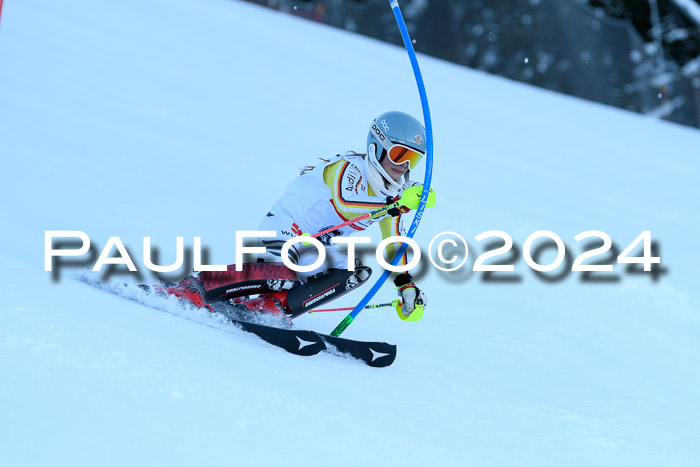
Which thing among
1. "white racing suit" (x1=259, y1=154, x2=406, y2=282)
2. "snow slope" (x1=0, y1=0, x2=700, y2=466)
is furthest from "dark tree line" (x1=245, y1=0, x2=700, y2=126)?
"white racing suit" (x1=259, y1=154, x2=406, y2=282)

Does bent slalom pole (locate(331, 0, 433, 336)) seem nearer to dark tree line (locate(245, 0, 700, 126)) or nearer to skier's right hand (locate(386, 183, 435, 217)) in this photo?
skier's right hand (locate(386, 183, 435, 217))

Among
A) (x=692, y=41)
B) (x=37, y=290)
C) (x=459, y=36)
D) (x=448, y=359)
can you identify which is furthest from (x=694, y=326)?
(x=692, y=41)

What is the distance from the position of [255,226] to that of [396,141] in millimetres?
2728

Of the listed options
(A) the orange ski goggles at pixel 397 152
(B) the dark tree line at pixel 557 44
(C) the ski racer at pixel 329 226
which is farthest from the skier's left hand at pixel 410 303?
(B) the dark tree line at pixel 557 44

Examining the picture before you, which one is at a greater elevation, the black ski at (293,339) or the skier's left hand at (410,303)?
the skier's left hand at (410,303)

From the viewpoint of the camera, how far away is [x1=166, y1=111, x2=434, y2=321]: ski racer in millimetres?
4195

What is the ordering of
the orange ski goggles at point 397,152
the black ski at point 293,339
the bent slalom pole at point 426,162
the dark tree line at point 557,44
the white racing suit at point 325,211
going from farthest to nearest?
the dark tree line at point 557,44 → the white racing suit at point 325,211 → the orange ski goggles at point 397,152 → the bent slalom pole at point 426,162 → the black ski at point 293,339

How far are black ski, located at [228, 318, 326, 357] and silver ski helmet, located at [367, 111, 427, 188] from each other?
932 millimetres

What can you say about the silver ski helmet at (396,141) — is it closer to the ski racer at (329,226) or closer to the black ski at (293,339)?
the ski racer at (329,226)

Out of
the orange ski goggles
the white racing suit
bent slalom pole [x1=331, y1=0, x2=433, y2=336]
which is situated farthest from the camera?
the white racing suit

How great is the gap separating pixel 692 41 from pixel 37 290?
14590mm

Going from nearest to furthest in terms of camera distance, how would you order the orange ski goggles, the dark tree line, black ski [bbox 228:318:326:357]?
black ski [bbox 228:318:326:357] < the orange ski goggles < the dark tree line

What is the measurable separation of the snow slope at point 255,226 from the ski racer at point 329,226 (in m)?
0.46

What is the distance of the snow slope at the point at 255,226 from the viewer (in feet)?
8.45
